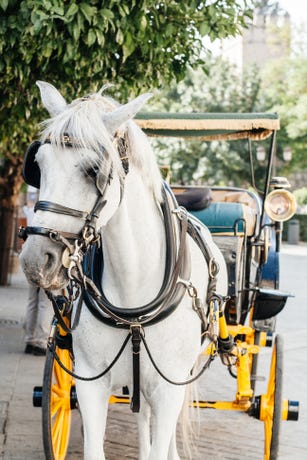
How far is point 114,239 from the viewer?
339 centimetres

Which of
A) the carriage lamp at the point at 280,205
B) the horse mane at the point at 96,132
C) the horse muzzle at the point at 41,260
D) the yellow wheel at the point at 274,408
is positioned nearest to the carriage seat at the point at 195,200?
the carriage lamp at the point at 280,205

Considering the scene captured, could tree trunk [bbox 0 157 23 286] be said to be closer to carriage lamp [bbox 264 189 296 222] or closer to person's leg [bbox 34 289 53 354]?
person's leg [bbox 34 289 53 354]

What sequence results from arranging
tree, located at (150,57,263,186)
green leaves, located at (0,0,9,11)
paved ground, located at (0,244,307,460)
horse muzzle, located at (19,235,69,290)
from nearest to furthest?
horse muzzle, located at (19,235,69,290) < paved ground, located at (0,244,307,460) < green leaves, located at (0,0,9,11) < tree, located at (150,57,263,186)

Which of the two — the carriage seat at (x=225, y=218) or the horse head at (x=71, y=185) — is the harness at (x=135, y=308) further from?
the carriage seat at (x=225, y=218)

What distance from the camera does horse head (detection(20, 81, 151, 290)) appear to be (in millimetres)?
2924

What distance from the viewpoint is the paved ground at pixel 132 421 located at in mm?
5164

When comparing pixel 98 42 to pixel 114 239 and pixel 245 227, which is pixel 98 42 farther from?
pixel 114 239

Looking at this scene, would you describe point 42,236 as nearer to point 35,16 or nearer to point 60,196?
point 60,196

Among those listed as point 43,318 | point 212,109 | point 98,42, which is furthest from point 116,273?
point 212,109

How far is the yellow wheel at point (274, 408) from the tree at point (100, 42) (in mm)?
2945

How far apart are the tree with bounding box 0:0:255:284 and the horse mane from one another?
110 inches

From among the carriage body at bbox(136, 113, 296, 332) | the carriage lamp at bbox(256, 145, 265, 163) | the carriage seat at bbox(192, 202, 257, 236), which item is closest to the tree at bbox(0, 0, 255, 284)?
the carriage body at bbox(136, 113, 296, 332)

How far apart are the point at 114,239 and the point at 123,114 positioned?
60 cm

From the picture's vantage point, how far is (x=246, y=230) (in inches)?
218
